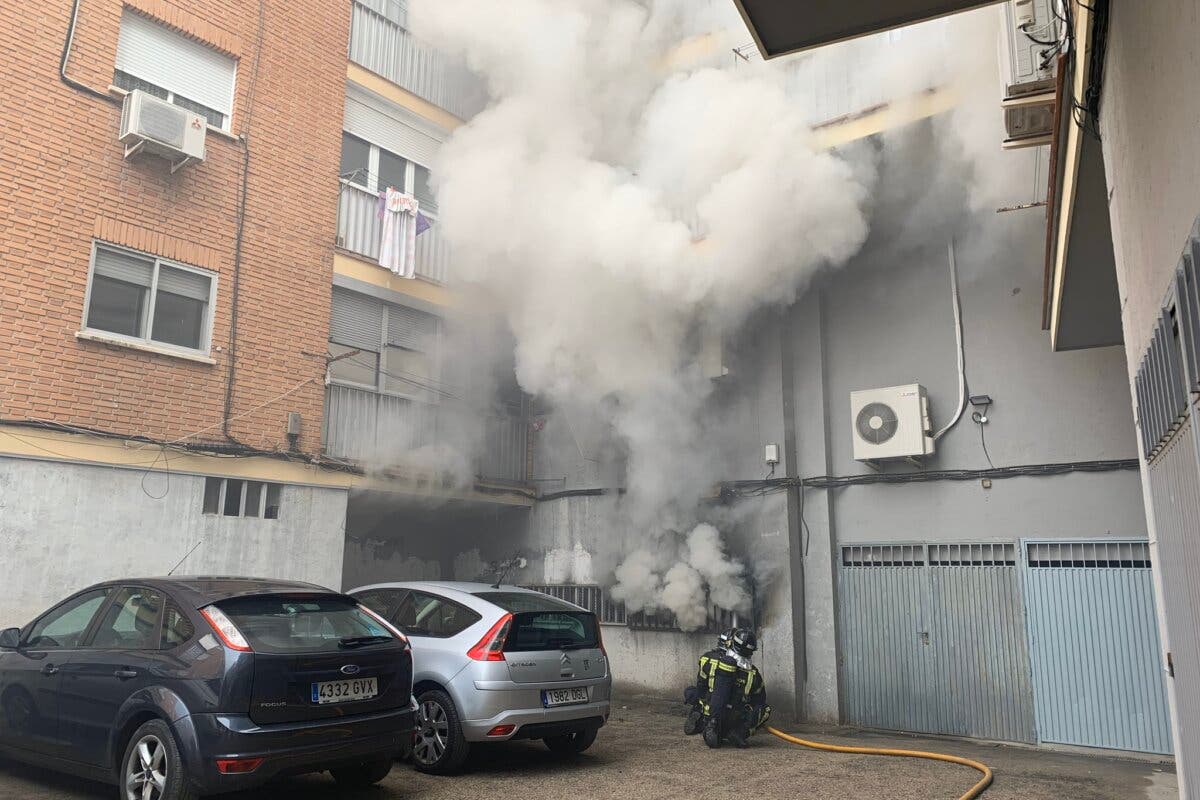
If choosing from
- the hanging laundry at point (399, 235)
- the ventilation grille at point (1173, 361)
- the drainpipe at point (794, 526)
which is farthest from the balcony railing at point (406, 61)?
the ventilation grille at point (1173, 361)

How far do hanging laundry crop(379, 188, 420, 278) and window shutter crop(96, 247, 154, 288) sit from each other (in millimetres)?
3106

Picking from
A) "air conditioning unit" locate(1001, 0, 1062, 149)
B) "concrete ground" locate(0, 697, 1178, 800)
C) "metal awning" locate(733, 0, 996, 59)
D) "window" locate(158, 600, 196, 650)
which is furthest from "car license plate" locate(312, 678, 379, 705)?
"air conditioning unit" locate(1001, 0, 1062, 149)

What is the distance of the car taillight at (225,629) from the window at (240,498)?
476 cm

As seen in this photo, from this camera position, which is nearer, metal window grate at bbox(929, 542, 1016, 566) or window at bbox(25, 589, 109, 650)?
window at bbox(25, 589, 109, 650)

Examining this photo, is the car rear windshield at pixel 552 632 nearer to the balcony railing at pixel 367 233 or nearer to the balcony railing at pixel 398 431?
the balcony railing at pixel 398 431

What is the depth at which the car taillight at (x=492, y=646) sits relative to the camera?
6.21 meters

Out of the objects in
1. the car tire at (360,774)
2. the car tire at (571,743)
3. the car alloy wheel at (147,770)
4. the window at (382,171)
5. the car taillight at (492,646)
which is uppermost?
the window at (382,171)

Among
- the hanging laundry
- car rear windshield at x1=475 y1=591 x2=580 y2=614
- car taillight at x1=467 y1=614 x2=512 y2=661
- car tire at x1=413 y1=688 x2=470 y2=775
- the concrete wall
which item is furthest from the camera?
the hanging laundry

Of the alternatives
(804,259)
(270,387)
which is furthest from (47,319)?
(804,259)

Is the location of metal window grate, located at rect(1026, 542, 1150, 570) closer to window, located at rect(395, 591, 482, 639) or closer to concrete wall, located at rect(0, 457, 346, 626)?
window, located at rect(395, 591, 482, 639)

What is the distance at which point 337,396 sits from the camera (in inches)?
419

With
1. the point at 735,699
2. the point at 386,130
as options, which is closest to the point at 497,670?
the point at 735,699

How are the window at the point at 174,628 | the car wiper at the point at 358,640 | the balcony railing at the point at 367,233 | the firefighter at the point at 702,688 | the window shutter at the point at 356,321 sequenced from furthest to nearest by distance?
the balcony railing at the point at 367,233 < the window shutter at the point at 356,321 < the firefighter at the point at 702,688 < the car wiper at the point at 358,640 < the window at the point at 174,628

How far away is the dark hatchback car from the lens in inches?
177
